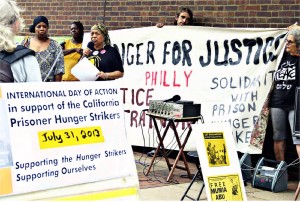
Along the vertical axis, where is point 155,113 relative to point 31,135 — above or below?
below

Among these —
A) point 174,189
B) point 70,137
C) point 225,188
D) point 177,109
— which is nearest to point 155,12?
point 177,109

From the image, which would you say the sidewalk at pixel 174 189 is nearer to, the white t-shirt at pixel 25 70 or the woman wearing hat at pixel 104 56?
the woman wearing hat at pixel 104 56

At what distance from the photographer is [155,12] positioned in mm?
9883

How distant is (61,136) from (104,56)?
4322mm

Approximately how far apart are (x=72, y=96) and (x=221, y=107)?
4.54 metres

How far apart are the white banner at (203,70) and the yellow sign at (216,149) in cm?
226

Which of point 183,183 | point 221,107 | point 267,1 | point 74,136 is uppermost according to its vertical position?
point 267,1

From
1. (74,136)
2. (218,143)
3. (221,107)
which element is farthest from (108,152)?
(221,107)

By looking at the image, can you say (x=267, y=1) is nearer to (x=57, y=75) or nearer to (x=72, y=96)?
(x=57, y=75)

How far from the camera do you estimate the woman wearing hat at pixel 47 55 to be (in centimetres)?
796

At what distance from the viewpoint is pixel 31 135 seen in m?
3.77

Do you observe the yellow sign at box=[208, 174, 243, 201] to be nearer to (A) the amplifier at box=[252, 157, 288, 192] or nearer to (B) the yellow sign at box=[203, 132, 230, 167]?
(B) the yellow sign at box=[203, 132, 230, 167]

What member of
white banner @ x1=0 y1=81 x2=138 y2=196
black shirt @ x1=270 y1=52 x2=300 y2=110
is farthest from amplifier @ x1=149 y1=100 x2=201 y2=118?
white banner @ x1=0 y1=81 x2=138 y2=196

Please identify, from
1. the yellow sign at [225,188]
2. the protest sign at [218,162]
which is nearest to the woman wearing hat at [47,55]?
the protest sign at [218,162]
